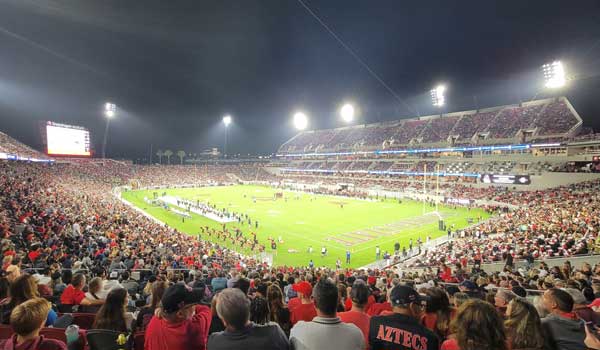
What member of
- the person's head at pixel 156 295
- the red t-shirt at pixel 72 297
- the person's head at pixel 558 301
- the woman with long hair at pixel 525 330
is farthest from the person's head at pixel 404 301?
the red t-shirt at pixel 72 297

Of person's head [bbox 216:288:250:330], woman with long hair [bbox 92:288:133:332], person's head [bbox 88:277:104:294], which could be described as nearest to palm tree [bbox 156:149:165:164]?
person's head [bbox 88:277:104:294]

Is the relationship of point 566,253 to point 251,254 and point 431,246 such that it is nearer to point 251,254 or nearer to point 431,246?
point 431,246

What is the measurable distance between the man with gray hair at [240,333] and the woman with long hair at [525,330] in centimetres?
202

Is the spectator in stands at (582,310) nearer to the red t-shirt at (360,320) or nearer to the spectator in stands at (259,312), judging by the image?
the red t-shirt at (360,320)

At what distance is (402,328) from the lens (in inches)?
112

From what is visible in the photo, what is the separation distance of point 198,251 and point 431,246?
63.2 feet

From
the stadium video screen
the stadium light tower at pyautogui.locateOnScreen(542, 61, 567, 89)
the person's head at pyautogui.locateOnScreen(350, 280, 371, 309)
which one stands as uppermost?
the stadium light tower at pyautogui.locateOnScreen(542, 61, 567, 89)

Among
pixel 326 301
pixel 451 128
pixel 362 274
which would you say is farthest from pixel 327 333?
pixel 451 128

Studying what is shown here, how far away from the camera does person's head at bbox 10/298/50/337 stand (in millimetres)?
2693

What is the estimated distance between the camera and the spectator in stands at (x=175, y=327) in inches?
109

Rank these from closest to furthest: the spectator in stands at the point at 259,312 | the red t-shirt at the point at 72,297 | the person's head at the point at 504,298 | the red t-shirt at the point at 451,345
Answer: the red t-shirt at the point at 451,345, the spectator in stands at the point at 259,312, the person's head at the point at 504,298, the red t-shirt at the point at 72,297

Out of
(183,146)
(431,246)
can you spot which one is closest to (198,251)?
(431,246)

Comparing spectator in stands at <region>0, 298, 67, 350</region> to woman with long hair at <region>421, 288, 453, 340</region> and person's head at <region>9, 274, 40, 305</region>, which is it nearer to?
person's head at <region>9, 274, 40, 305</region>

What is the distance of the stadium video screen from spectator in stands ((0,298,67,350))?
209 feet
